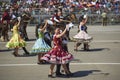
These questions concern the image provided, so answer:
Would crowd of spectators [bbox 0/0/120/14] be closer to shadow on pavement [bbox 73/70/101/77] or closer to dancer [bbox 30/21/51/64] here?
dancer [bbox 30/21/51/64]

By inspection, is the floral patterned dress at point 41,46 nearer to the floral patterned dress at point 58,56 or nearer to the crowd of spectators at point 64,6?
the floral patterned dress at point 58,56

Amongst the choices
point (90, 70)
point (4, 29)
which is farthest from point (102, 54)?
point (4, 29)

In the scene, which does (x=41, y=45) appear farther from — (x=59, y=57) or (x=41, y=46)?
(x=59, y=57)

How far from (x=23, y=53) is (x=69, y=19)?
4177mm

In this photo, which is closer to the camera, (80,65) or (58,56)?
(58,56)

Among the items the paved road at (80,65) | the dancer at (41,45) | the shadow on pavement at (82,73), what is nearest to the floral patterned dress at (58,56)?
the paved road at (80,65)

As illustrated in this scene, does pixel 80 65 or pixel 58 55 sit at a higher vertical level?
pixel 58 55

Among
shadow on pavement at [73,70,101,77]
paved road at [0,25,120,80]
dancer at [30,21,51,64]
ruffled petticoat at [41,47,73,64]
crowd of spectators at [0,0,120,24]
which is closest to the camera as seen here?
ruffled petticoat at [41,47,73,64]

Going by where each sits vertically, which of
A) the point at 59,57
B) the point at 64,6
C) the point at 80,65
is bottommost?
the point at 80,65

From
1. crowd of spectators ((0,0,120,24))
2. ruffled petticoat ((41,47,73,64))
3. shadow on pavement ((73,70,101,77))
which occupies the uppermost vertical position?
crowd of spectators ((0,0,120,24))

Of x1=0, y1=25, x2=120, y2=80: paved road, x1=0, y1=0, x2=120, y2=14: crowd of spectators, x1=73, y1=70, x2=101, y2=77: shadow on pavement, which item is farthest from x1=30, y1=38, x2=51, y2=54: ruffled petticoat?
x1=0, y1=0, x2=120, y2=14: crowd of spectators

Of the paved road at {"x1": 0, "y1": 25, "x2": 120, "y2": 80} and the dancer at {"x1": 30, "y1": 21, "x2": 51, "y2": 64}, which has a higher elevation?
the dancer at {"x1": 30, "y1": 21, "x2": 51, "y2": 64}

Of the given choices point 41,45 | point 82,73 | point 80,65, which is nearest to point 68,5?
point 80,65

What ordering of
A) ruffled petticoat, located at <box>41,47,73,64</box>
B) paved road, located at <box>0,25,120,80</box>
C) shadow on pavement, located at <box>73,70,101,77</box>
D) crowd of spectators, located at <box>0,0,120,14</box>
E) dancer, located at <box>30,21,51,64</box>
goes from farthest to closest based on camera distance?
crowd of spectators, located at <box>0,0,120,14</box>, dancer, located at <box>30,21,51,64</box>, shadow on pavement, located at <box>73,70,101,77</box>, paved road, located at <box>0,25,120,80</box>, ruffled petticoat, located at <box>41,47,73,64</box>
